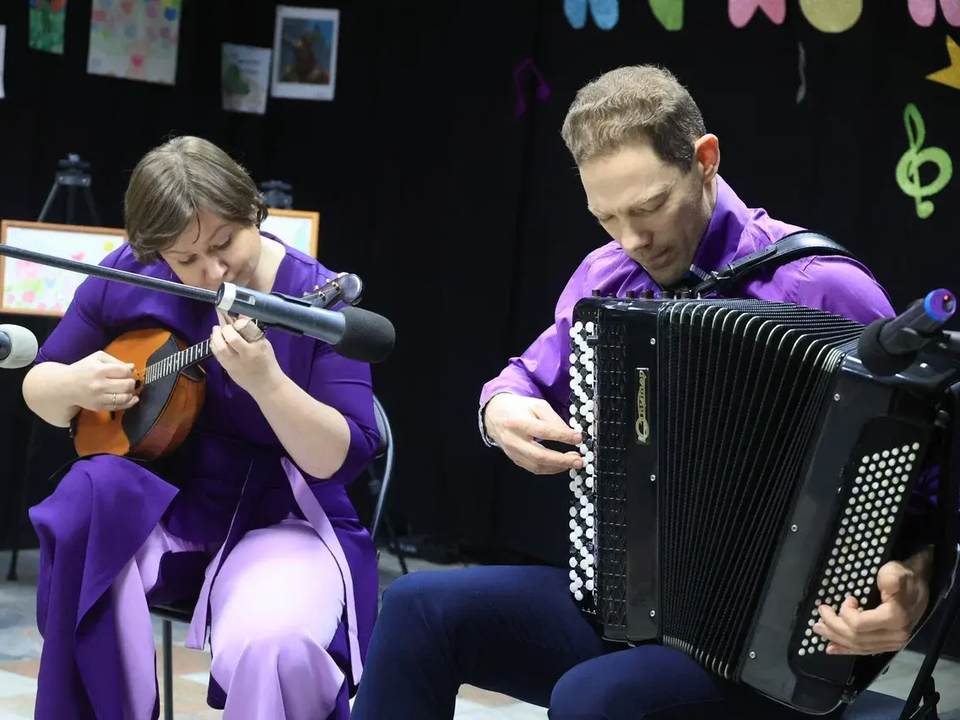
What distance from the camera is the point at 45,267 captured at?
3607mm

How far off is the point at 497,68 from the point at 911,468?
3040 millimetres

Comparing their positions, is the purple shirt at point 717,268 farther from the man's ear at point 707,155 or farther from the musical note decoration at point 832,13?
the musical note decoration at point 832,13

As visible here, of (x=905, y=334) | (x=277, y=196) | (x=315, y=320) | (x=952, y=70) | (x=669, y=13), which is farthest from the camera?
(x=277, y=196)

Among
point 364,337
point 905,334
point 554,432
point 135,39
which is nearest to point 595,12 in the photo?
point 135,39

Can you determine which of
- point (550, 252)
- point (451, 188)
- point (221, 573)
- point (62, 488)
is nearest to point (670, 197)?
point (221, 573)

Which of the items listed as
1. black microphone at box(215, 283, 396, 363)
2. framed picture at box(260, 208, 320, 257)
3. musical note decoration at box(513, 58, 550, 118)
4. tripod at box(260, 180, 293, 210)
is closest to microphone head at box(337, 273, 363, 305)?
black microphone at box(215, 283, 396, 363)

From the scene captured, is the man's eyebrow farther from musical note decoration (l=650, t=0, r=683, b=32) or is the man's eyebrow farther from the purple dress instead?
musical note decoration (l=650, t=0, r=683, b=32)

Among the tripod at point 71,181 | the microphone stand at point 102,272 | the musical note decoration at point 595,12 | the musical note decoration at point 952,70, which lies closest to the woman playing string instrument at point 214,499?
the microphone stand at point 102,272

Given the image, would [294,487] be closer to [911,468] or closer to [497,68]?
[911,468]

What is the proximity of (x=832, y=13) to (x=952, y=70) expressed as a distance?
364 mm

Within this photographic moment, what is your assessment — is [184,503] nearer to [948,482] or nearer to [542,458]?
[542,458]

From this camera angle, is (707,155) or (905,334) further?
(707,155)

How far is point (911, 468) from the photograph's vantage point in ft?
4.61

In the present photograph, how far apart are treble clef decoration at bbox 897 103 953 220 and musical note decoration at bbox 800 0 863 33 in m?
0.28
